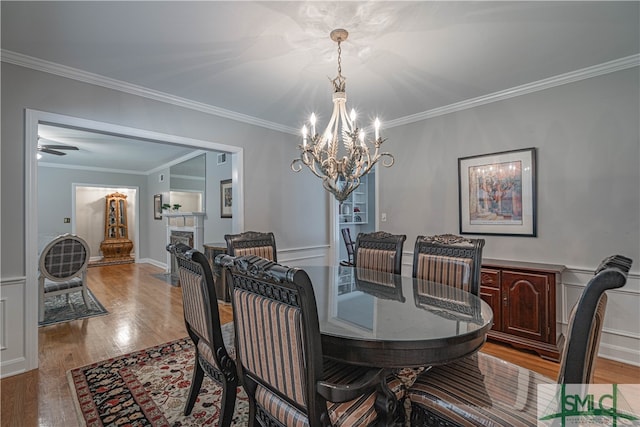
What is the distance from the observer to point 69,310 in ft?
13.0

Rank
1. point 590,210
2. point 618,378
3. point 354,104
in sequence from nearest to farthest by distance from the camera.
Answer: point 618,378 < point 590,210 < point 354,104

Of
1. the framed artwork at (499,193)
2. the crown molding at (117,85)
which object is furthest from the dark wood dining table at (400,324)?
the crown molding at (117,85)

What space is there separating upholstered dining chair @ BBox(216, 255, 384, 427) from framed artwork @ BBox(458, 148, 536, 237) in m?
2.67

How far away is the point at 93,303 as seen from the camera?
4.26m

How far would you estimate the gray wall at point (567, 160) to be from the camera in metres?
2.57

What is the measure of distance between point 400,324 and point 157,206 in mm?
7538

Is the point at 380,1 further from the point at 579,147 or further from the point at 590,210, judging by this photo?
the point at 590,210

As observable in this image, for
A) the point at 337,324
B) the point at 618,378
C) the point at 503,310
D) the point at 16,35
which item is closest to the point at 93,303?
the point at 16,35

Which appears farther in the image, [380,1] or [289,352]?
[380,1]

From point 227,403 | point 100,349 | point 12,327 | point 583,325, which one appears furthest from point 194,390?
point 583,325

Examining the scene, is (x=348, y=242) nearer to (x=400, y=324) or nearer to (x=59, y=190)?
(x=400, y=324)

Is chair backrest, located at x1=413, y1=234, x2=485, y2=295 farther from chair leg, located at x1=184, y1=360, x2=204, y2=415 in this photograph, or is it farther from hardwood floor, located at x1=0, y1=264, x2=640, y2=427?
chair leg, located at x1=184, y1=360, x2=204, y2=415

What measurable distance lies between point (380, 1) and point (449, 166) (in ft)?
7.61

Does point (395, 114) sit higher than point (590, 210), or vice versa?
point (395, 114)
